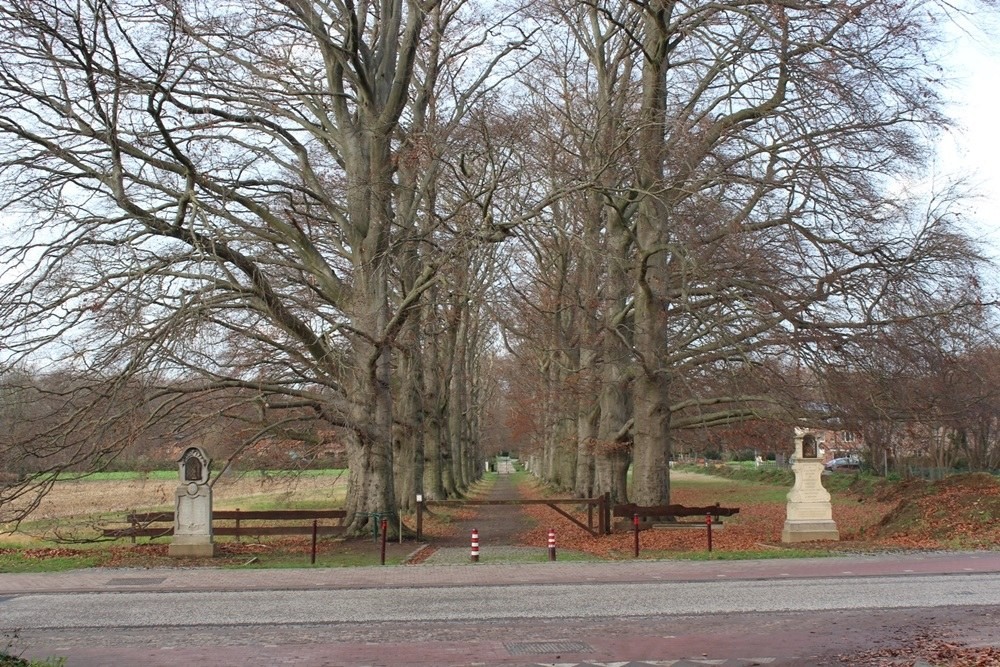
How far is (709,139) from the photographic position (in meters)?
21.9

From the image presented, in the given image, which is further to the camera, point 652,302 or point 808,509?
point 652,302

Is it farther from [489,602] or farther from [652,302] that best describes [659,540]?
[489,602]

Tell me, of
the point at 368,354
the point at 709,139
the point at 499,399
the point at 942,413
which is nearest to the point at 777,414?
the point at 942,413

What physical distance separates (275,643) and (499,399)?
302 feet

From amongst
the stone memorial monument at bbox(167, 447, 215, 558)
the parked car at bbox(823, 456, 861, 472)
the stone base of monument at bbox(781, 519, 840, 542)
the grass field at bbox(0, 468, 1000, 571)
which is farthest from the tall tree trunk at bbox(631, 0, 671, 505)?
the parked car at bbox(823, 456, 861, 472)

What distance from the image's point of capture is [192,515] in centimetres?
2120

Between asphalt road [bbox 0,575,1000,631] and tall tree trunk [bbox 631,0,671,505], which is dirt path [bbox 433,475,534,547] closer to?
tall tree trunk [bbox 631,0,671,505]

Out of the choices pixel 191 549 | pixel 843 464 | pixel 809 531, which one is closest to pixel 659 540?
pixel 809 531

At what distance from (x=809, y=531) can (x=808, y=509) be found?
0.48 m

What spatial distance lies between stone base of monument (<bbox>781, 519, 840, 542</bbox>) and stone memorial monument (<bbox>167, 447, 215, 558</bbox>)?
1243 centimetres

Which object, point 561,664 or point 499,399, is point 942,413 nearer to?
point 561,664

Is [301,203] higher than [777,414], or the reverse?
[301,203]

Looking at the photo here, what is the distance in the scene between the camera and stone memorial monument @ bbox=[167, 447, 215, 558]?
21.0 meters

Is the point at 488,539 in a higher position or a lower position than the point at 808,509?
lower
